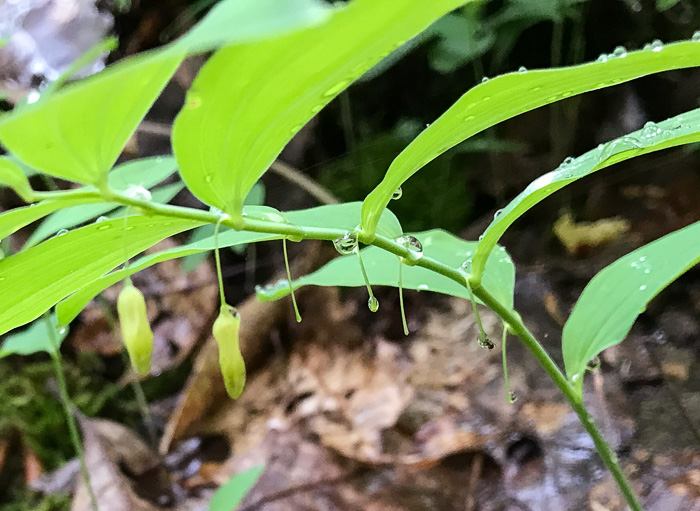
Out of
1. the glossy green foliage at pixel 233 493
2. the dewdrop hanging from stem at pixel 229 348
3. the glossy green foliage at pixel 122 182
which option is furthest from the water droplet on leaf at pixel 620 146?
the glossy green foliage at pixel 233 493

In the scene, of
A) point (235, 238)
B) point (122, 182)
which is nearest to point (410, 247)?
point (235, 238)

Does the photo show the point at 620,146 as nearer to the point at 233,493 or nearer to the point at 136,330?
the point at 136,330

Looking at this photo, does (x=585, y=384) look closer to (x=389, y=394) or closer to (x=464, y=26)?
(x=389, y=394)

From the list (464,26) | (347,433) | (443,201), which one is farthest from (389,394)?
(464,26)

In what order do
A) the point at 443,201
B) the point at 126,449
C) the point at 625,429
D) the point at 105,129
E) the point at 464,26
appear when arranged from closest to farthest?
the point at 105,129 < the point at 625,429 < the point at 126,449 < the point at 464,26 < the point at 443,201

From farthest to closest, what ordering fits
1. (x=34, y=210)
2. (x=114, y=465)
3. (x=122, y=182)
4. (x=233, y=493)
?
(x=114, y=465)
(x=233, y=493)
(x=122, y=182)
(x=34, y=210)

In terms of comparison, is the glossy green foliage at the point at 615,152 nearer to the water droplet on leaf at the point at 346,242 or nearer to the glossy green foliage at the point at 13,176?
the water droplet on leaf at the point at 346,242
